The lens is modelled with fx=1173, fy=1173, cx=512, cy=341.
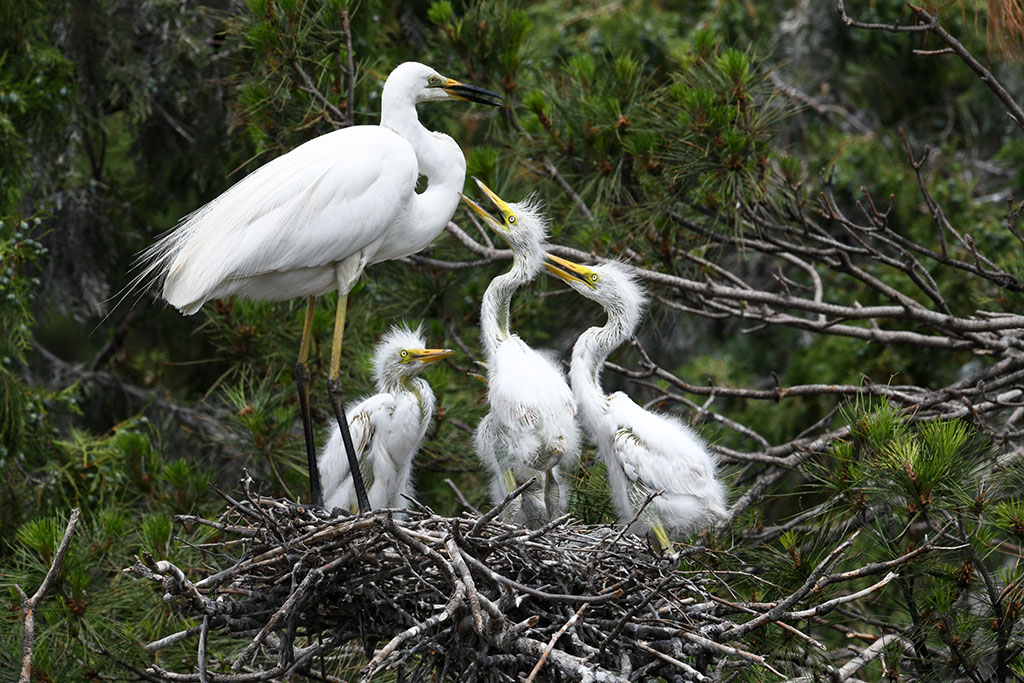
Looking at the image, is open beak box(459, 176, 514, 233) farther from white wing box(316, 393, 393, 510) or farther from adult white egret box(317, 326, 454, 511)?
white wing box(316, 393, 393, 510)

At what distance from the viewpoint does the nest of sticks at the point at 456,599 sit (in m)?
2.78

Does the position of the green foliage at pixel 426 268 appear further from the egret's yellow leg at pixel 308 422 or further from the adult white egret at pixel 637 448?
the egret's yellow leg at pixel 308 422

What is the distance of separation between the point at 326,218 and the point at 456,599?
4.28 feet

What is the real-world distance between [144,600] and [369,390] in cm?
110

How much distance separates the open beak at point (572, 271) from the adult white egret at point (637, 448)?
0.02 meters

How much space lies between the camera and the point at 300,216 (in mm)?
3441

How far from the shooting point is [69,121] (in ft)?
16.9

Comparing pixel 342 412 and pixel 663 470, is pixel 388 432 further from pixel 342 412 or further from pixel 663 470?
pixel 663 470

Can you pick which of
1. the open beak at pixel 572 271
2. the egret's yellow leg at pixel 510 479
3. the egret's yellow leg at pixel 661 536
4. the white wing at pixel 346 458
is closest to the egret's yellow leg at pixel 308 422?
the white wing at pixel 346 458

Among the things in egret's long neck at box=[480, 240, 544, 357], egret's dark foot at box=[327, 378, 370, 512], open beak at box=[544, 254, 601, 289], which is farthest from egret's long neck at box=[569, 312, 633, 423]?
egret's dark foot at box=[327, 378, 370, 512]

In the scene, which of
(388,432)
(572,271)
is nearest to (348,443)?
(388,432)

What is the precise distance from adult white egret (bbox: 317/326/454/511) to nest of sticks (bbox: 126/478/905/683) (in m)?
0.62

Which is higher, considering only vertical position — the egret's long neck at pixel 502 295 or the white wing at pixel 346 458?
Result: the egret's long neck at pixel 502 295

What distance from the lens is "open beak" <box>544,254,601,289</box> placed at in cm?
381
